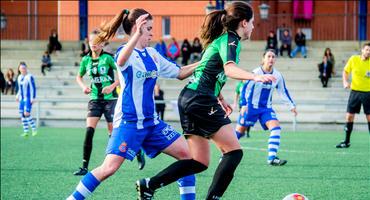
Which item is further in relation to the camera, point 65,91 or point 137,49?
point 65,91

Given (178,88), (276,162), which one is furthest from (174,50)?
(276,162)

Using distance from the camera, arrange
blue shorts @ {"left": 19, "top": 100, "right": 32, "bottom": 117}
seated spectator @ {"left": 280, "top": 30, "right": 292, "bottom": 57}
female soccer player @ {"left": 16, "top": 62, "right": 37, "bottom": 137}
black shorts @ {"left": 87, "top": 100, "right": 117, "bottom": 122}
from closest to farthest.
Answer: black shorts @ {"left": 87, "top": 100, "right": 117, "bottom": 122} < blue shorts @ {"left": 19, "top": 100, "right": 32, "bottom": 117} < female soccer player @ {"left": 16, "top": 62, "right": 37, "bottom": 137} < seated spectator @ {"left": 280, "top": 30, "right": 292, "bottom": 57}

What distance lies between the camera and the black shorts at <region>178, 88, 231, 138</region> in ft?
25.8

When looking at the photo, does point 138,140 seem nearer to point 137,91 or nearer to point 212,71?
point 137,91

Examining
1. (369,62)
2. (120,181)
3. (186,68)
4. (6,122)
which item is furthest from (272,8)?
(186,68)

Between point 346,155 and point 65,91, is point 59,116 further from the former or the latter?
point 346,155

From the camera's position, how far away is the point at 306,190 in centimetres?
1027

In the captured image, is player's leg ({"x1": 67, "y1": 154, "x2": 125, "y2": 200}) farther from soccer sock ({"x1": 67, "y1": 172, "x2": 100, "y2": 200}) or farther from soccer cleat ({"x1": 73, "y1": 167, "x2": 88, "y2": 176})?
soccer cleat ({"x1": 73, "y1": 167, "x2": 88, "y2": 176})

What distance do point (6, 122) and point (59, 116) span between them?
5.91ft

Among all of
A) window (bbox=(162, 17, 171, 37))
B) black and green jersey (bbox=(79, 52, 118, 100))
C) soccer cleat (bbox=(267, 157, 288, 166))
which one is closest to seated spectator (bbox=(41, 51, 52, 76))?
window (bbox=(162, 17, 171, 37))

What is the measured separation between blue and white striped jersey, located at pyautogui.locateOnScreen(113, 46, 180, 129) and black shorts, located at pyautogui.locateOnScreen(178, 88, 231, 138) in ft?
1.10

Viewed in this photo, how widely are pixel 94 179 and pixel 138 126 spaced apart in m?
0.65

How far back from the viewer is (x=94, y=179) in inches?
305

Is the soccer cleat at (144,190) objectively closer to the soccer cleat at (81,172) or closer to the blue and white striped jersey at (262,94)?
the soccer cleat at (81,172)
